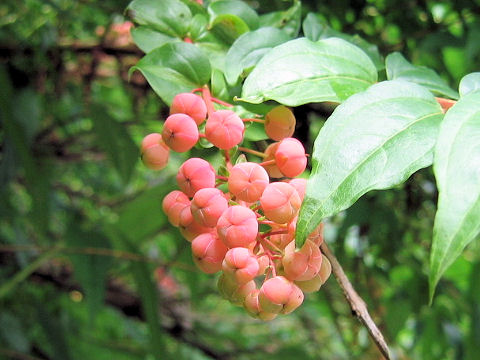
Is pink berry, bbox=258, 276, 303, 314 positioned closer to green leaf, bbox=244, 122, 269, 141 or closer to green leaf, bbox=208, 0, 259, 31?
green leaf, bbox=244, 122, 269, 141

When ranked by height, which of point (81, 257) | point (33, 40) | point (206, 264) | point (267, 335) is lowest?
point (267, 335)

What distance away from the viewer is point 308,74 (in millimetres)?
407

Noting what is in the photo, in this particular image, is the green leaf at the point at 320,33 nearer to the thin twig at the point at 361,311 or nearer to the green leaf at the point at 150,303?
the thin twig at the point at 361,311

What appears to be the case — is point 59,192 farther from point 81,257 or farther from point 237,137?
point 237,137

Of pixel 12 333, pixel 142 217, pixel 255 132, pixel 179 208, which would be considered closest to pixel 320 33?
pixel 255 132

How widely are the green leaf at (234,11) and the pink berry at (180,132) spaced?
13 centimetres

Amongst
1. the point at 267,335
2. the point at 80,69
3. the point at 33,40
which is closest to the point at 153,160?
the point at 33,40

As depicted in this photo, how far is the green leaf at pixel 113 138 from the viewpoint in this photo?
1.14 metres

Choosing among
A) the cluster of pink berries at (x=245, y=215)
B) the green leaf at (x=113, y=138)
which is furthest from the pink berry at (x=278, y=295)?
the green leaf at (x=113, y=138)

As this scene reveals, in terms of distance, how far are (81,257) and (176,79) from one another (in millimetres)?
678

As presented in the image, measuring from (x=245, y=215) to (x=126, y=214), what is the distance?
0.86 m

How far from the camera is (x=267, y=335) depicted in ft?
6.32

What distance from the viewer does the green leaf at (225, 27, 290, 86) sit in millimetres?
463

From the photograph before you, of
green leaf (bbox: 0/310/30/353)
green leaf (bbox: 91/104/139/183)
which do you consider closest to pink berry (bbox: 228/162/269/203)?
green leaf (bbox: 91/104/139/183)
